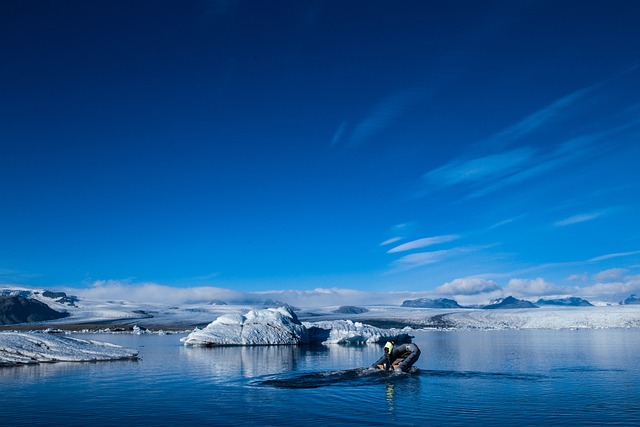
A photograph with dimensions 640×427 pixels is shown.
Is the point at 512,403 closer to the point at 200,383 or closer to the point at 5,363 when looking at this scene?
the point at 200,383

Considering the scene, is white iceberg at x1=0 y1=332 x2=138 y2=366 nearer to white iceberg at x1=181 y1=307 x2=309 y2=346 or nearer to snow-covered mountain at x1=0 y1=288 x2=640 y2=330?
white iceberg at x1=181 y1=307 x2=309 y2=346

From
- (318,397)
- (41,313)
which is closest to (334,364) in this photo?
(318,397)

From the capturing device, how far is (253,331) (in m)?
50.0

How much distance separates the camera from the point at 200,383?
21.9 meters

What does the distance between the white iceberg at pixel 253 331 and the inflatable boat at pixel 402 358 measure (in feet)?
84.4

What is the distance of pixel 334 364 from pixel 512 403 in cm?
1486

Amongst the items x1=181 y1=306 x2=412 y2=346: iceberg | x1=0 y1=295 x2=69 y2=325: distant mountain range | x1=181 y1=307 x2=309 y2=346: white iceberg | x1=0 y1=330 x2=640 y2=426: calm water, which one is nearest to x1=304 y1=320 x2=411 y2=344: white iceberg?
x1=181 y1=306 x2=412 y2=346: iceberg

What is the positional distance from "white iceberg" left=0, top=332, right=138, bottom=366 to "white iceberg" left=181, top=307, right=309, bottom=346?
16.3 metres

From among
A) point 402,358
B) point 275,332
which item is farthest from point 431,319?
point 402,358

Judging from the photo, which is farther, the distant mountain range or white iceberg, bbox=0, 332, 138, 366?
the distant mountain range

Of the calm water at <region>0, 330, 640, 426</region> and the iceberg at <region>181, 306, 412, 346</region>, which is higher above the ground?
the iceberg at <region>181, 306, 412, 346</region>

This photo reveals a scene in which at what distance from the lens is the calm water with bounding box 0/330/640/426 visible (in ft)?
46.7

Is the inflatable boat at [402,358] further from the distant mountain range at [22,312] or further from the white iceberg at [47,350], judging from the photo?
the distant mountain range at [22,312]

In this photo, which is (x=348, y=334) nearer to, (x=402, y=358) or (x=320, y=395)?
(x=402, y=358)
